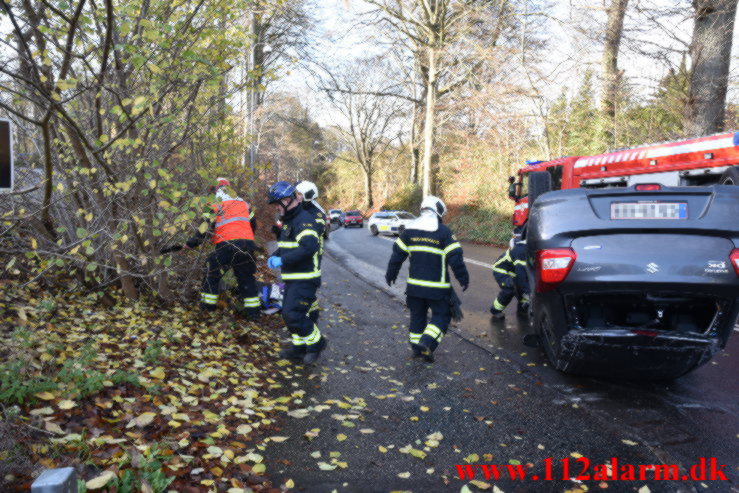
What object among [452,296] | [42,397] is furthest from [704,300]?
[42,397]

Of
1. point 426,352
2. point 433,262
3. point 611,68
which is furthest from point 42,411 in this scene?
point 611,68

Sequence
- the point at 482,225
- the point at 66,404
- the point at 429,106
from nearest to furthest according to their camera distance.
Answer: the point at 66,404 → the point at 482,225 → the point at 429,106

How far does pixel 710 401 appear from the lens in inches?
169

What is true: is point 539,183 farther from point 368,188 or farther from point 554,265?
point 368,188

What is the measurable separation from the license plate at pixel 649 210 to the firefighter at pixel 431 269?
1.71 metres

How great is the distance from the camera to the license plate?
3783 millimetres

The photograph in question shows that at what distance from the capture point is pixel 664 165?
28.2 feet

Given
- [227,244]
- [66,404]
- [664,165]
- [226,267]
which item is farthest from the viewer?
[664,165]

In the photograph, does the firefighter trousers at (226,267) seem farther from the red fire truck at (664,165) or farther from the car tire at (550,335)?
the red fire truck at (664,165)

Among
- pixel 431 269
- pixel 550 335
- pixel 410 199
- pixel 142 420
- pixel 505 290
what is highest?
pixel 410 199

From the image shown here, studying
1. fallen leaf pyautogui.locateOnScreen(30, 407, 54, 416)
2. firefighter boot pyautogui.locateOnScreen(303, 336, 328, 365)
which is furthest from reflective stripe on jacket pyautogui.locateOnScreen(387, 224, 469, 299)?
fallen leaf pyautogui.locateOnScreen(30, 407, 54, 416)

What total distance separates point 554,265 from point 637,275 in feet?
1.87

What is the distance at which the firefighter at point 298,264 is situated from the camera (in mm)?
5207

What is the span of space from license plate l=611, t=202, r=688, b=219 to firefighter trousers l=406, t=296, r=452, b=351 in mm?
2032
